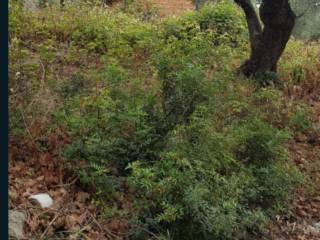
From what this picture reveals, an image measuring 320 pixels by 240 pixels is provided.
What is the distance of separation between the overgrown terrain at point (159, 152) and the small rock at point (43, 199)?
0.21 ft

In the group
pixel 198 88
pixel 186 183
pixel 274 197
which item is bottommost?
pixel 274 197

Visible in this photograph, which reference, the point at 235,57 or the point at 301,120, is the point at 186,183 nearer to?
the point at 301,120

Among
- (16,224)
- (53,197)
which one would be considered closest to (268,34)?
(53,197)

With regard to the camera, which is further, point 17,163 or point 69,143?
point 69,143

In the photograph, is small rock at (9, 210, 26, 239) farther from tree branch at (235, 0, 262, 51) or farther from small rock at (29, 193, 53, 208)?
tree branch at (235, 0, 262, 51)

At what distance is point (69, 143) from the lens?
5430mm

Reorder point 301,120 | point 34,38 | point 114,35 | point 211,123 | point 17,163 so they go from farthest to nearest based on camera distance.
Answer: point 114,35, point 34,38, point 301,120, point 211,123, point 17,163

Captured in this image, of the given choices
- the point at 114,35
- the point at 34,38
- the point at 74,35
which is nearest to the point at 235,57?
the point at 114,35

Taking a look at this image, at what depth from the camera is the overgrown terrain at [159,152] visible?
181 inches

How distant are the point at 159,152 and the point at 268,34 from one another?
447cm

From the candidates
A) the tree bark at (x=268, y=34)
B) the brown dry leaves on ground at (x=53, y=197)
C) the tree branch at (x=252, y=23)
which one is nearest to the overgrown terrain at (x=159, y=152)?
the brown dry leaves on ground at (x=53, y=197)

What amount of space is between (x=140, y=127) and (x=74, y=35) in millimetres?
4166

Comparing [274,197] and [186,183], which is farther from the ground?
[186,183]

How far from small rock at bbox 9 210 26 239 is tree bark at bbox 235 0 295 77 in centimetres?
560
